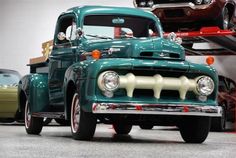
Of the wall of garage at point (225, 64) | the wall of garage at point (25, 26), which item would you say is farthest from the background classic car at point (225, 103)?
the wall of garage at point (25, 26)

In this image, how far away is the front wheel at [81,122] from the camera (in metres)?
6.68

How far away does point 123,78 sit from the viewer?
6.56m

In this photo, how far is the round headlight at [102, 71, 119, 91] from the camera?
21.3 ft

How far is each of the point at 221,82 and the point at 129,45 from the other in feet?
19.8

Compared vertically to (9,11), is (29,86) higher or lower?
lower

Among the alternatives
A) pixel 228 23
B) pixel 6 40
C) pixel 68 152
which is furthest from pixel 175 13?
pixel 6 40

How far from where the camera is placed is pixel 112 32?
317 inches

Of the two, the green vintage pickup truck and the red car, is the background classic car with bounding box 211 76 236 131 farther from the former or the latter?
the green vintage pickup truck

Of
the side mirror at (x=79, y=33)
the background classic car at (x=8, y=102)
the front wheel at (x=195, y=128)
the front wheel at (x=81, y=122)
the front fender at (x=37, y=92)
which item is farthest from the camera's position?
the background classic car at (x=8, y=102)

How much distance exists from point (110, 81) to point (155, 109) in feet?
1.94

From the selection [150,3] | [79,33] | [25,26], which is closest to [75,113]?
[79,33]

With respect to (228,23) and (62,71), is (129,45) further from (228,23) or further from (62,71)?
(228,23)

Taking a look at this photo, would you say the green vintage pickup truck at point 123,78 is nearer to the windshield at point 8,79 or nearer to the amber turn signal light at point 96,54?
the amber turn signal light at point 96,54

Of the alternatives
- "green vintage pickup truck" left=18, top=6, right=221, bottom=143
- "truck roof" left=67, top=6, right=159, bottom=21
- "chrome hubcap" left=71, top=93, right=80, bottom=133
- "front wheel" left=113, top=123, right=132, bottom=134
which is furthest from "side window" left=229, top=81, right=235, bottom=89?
"chrome hubcap" left=71, top=93, right=80, bottom=133
